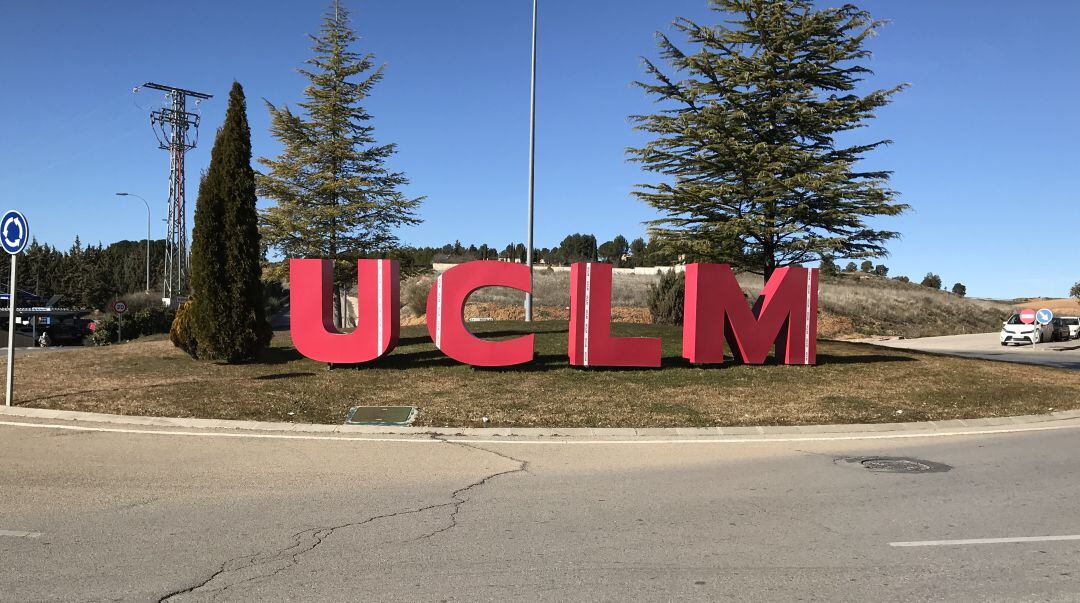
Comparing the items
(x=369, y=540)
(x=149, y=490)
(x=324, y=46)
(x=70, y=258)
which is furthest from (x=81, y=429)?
(x=70, y=258)

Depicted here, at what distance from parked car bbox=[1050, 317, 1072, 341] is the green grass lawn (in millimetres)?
32619

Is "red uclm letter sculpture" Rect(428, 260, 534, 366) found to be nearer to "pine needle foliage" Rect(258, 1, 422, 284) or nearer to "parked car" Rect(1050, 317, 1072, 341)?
"pine needle foliage" Rect(258, 1, 422, 284)

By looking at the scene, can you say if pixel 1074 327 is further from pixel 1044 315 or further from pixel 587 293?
pixel 587 293

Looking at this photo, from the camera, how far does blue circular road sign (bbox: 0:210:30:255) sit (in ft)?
38.8

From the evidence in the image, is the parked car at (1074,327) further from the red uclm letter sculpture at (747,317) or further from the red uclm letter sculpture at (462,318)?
the red uclm letter sculpture at (462,318)

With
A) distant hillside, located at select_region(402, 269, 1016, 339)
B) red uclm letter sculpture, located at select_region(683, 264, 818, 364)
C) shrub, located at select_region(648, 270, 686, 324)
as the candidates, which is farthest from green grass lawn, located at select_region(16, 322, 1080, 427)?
distant hillside, located at select_region(402, 269, 1016, 339)

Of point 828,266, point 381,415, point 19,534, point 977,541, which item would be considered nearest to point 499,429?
point 381,415

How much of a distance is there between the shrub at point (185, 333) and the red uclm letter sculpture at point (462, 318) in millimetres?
5700

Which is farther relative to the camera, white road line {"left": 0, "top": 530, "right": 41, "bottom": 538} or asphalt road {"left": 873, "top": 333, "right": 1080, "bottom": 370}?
asphalt road {"left": 873, "top": 333, "right": 1080, "bottom": 370}

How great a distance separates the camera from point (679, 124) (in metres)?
22.6

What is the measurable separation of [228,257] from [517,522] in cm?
1279

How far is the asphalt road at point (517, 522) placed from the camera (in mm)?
4730

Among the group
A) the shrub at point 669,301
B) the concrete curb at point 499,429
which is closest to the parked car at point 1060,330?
the shrub at point 669,301

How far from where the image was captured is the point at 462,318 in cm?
1536
